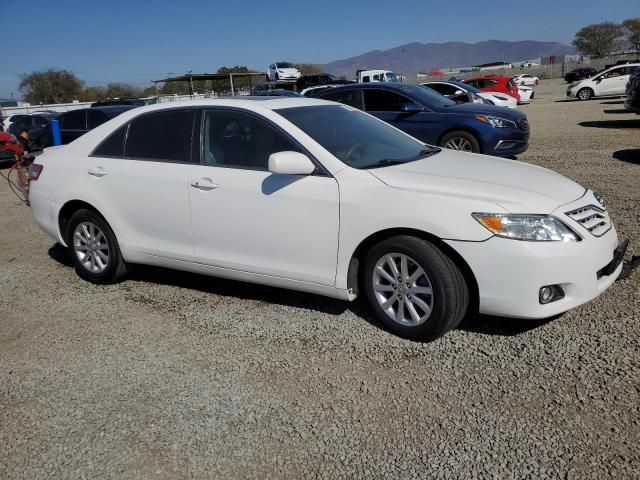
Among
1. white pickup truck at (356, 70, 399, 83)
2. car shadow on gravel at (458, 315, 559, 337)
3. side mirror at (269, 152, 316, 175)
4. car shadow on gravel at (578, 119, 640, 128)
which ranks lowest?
car shadow on gravel at (458, 315, 559, 337)

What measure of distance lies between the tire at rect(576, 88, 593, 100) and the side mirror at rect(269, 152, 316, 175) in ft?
86.5

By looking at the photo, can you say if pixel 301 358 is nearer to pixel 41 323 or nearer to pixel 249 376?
pixel 249 376

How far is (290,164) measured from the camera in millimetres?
3660

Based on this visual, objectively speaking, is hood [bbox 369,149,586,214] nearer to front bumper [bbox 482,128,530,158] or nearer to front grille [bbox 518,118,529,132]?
front bumper [bbox 482,128,530,158]

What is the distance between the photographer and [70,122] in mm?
12297

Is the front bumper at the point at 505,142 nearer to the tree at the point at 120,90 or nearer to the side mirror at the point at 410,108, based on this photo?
the side mirror at the point at 410,108

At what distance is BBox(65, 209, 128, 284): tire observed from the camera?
4.89m

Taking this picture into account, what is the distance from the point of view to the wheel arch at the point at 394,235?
343 centimetres

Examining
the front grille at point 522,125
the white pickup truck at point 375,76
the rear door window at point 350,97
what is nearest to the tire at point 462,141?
the front grille at point 522,125

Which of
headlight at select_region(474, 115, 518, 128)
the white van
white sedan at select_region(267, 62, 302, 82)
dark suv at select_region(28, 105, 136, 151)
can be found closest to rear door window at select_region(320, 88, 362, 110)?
headlight at select_region(474, 115, 518, 128)

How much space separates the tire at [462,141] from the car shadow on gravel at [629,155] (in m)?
2.69

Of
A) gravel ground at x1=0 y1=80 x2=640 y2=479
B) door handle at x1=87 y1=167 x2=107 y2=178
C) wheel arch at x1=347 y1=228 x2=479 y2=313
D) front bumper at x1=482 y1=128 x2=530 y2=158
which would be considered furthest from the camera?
front bumper at x1=482 y1=128 x2=530 y2=158

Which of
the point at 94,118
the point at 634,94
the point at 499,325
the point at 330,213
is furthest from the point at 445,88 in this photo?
the point at 330,213

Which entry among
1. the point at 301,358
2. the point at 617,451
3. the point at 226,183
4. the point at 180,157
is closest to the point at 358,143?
the point at 226,183
